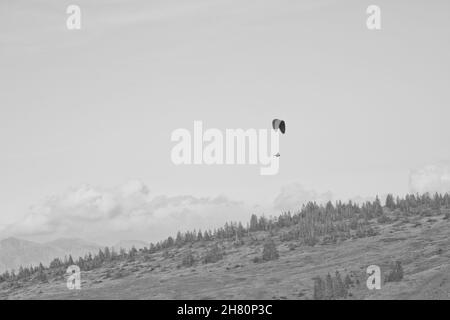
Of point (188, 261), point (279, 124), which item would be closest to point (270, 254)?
point (188, 261)

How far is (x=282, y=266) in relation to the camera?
81.2 meters

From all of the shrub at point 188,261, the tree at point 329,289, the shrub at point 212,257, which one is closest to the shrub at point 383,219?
the shrub at point 212,257

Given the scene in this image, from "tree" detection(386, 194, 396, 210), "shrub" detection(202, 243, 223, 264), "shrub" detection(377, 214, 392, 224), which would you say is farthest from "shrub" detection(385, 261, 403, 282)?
"tree" detection(386, 194, 396, 210)

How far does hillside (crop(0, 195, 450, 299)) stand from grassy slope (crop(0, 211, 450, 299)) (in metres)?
0.09

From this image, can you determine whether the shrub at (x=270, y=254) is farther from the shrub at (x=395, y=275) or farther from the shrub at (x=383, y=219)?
the shrub at (x=383, y=219)

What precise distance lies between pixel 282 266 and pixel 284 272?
5.45m

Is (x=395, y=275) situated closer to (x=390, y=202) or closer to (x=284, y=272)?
(x=284, y=272)

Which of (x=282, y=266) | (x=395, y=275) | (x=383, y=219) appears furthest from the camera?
(x=383, y=219)
